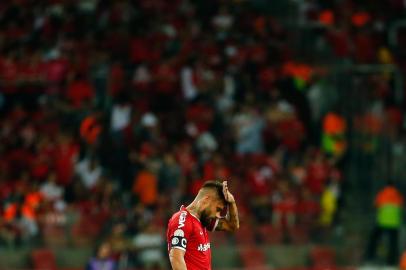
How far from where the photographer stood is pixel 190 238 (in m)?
9.53

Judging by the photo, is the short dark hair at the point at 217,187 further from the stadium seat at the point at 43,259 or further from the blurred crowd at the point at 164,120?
the stadium seat at the point at 43,259

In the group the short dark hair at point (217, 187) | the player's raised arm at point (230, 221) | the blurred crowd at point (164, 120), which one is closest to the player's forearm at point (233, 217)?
the player's raised arm at point (230, 221)

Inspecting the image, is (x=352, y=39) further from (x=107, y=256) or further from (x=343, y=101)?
(x=107, y=256)

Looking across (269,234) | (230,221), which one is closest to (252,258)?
(269,234)

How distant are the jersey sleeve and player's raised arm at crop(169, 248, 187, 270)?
0.13 feet

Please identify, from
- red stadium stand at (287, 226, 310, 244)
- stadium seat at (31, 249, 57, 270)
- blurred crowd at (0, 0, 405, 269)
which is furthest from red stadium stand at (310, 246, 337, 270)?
stadium seat at (31, 249, 57, 270)

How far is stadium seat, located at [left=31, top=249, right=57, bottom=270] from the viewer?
1819cm

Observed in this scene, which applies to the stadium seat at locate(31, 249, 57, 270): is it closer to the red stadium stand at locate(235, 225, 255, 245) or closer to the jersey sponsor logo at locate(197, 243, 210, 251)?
the red stadium stand at locate(235, 225, 255, 245)

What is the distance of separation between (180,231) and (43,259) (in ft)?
30.3

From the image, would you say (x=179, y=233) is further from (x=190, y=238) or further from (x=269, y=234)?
(x=269, y=234)

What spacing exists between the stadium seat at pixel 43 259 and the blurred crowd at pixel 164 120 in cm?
24

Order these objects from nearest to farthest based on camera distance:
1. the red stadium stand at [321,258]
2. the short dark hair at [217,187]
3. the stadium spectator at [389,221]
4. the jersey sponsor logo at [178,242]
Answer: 1. the jersey sponsor logo at [178,242]
2. the short dark hair at [217,187]
3. the red stadium stand at [321,258]
4. the stadium spectator at [389,221]

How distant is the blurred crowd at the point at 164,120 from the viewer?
62.0 feet

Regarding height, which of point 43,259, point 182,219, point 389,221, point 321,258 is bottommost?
point 182,219
